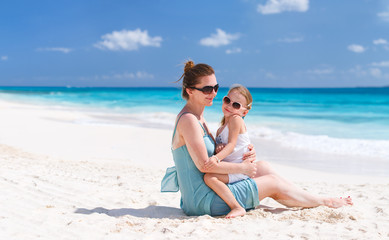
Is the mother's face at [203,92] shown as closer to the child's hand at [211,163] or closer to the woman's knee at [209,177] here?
the child's hand at [211,163]

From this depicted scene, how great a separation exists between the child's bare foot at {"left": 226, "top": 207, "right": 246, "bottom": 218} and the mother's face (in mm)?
1101

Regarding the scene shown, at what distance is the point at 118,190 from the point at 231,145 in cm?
214

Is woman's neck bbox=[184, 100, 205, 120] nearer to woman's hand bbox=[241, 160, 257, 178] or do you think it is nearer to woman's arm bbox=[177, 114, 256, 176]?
woman's arm bbox=[177, 114, 256, 176]

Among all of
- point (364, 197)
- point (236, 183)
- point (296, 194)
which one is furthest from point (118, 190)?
point (364, 197)

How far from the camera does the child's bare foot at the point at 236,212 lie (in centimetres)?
358

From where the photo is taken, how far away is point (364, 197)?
189 inches

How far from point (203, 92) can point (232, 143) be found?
0.58 metres

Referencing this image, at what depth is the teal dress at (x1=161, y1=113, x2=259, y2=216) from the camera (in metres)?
3.67

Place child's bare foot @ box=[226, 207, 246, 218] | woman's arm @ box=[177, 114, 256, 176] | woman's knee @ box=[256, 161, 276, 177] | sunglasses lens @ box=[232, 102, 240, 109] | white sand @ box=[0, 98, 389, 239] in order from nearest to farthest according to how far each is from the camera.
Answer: white sand @ box=[0, 98, 389, 239]
woman's arm @ box=[177, 114, 256, 176]
child's bare foot @ box=[226, 207, 246, 218]
sunglasses lens @ box=[232, 102, 240, 109]
woman's knee @ box=[256, 161, 276, 177]

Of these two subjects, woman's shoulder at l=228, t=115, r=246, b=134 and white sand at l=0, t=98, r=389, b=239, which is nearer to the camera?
white sand at l=0, t=98, r=389, b=239

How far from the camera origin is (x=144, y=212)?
4.08 m

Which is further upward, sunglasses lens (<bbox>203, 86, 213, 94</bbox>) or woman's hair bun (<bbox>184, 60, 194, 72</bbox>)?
woman's hair bun (<bbox>184, 60, 194, 72</bbox>)

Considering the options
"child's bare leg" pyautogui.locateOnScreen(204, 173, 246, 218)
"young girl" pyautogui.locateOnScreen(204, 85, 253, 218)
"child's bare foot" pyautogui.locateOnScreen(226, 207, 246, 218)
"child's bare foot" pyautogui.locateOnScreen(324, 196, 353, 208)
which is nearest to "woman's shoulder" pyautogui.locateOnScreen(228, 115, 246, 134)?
"young girl" pyautogui.locateOnScreen(204, 85, 253, 218)

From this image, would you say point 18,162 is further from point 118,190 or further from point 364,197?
point 364,197
